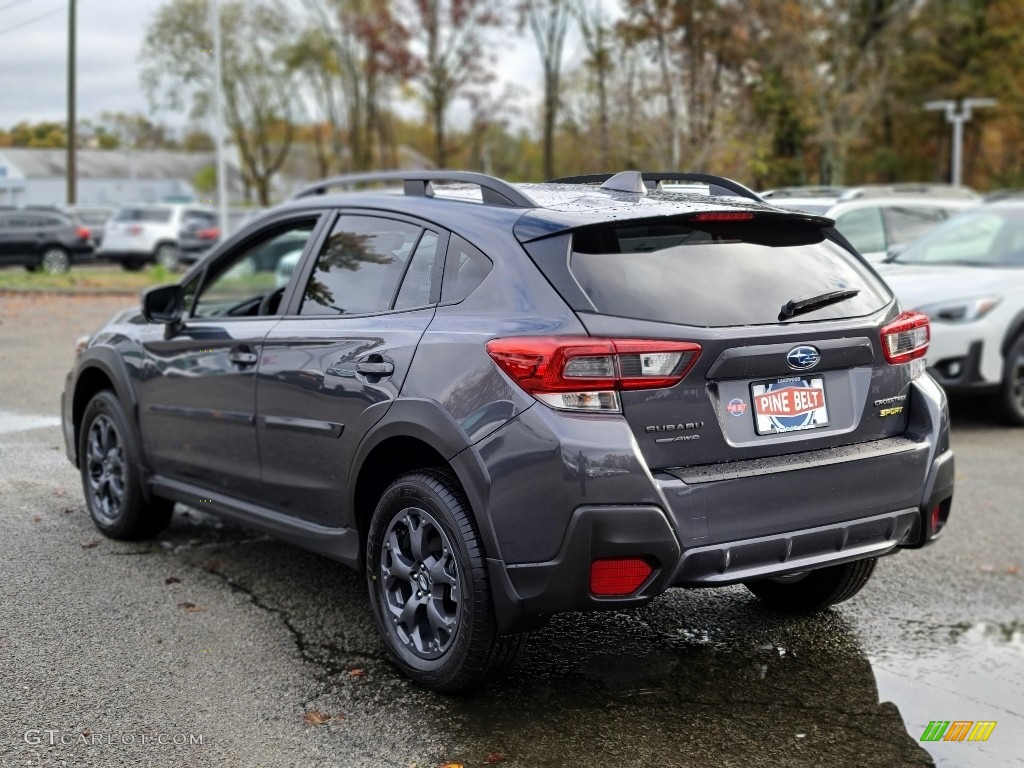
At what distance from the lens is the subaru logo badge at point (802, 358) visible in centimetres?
382

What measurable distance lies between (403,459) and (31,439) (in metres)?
5.25

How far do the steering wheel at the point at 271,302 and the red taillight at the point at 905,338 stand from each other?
8.38 ft

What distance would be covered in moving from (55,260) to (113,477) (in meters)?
25.8

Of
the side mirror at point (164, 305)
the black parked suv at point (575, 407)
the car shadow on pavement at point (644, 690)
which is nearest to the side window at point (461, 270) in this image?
the black parked suv at point (575, 407)

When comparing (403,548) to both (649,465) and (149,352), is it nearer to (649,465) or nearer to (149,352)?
(649,465)

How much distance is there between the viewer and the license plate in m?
3.79

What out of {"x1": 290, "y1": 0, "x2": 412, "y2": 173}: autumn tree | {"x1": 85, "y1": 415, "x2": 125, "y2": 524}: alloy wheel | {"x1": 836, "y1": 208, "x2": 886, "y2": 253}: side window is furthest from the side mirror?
{"x1": 290, "y1": 0, "x2": 412, "y2": 173}: autumn tree

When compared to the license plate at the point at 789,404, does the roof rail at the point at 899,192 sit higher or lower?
higher

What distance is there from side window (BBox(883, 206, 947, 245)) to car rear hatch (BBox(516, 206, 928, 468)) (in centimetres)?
728

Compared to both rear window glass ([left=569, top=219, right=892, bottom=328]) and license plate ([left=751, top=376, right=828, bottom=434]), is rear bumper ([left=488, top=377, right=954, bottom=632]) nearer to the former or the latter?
license plate ([left=751, top=376, right=828, bottom=434])

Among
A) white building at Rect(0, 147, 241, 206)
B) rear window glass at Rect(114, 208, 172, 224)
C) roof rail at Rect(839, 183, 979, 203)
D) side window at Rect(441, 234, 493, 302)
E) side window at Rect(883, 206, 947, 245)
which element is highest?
white building at Rect(0, 147, 241, 206)

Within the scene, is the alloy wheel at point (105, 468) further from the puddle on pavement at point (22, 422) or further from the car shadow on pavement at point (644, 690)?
the puddle on pavement at point (22, 422)

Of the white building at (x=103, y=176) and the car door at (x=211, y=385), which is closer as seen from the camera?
the car door at (x=211, y=385)

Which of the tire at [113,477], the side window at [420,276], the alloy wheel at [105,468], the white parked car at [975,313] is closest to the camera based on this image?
the side window at [420,276]
